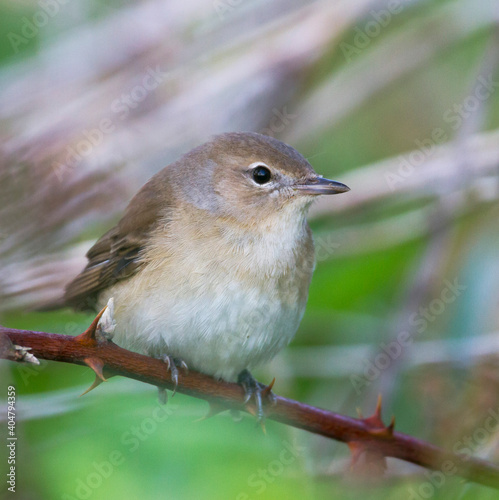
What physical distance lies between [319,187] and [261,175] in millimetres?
344

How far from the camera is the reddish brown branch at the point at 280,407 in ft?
6.57

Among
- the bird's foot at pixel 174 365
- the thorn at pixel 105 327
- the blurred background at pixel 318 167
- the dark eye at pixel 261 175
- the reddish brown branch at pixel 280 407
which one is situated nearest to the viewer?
the reddish brown branch at pixel 280 407

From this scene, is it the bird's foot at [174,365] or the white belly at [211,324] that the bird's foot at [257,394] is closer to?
the white belly at [211,324]

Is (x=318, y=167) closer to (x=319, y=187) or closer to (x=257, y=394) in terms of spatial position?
(x=319, y=187)

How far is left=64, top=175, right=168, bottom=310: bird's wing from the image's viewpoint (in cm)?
360

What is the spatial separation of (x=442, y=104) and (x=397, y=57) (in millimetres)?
802

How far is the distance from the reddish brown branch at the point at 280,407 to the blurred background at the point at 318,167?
28.1 inches

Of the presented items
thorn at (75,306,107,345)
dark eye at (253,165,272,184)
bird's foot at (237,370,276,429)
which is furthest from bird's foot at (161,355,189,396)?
dark eye at (253,165,272,184)

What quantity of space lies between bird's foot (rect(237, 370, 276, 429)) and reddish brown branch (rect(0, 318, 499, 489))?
0.10 meters

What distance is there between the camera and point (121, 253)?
366 centimetres

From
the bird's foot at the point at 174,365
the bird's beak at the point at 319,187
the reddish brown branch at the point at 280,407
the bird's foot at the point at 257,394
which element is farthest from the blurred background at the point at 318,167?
the bird's beak at the point at 319,187

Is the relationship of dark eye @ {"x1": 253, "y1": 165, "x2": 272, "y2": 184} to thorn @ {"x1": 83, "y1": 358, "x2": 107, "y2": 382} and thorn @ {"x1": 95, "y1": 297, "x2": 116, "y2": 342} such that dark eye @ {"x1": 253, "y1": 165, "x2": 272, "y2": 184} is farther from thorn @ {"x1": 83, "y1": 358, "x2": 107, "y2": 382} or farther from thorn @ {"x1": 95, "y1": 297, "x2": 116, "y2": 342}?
thorn @ {"x1": 83, "y1": 358, "x2": 107, "y2": 382}

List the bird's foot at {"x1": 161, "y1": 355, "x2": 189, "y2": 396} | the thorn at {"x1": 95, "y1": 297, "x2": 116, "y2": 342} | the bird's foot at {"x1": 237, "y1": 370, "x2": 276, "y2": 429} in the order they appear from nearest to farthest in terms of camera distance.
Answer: the thorn at {"x1": 95, "y1": 297, "x2": 116, "y2": 342}, the bird's foot at {"x1": 161, "y1": 355, "x2": 189, "y2": 396}, the bird's foot at {"x1": 237, "y1": 370, "x2": 276, "y2": 429}

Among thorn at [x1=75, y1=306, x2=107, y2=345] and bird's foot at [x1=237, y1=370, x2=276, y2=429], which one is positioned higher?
thorn at [x1=75, y1=306, x2=107, y2=345]
